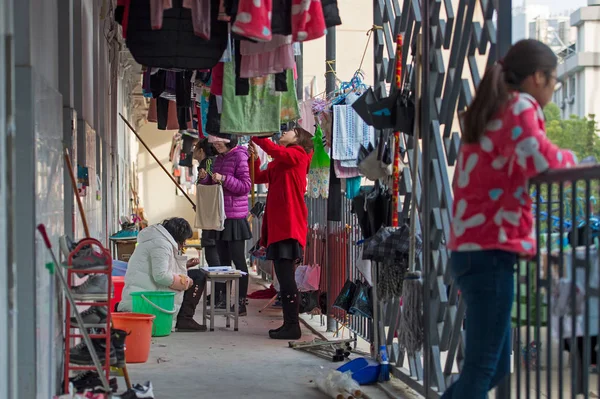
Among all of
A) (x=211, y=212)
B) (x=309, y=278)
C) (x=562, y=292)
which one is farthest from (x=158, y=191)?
(x=562, y=292)

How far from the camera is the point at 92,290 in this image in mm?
4492

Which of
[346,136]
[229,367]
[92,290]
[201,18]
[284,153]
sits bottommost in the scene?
[229,367]

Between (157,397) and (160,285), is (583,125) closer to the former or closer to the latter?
(160,285)

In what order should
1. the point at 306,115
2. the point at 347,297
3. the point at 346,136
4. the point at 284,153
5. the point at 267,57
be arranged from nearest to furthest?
1. the point at 267,57
2. the point at 347,297
3. the point at 346,136
4. the point at 284,153
5. the point at 306,115

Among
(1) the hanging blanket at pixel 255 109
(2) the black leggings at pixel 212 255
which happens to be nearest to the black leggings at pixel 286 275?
(1) the hanging blanket at pixel 255 109

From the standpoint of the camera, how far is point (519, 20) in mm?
4691

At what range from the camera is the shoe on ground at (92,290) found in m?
4.47

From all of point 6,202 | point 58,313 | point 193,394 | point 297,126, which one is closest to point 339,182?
point 297,126

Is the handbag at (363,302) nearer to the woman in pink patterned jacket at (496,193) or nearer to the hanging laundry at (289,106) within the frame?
the hanging laundry at (289,106)

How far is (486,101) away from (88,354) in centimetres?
250

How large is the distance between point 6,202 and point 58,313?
111 cm

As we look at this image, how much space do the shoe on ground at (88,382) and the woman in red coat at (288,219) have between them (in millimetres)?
3310

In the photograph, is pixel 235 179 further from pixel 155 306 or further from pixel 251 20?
pixel 251 20

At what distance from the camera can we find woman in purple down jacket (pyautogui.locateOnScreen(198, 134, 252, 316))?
9.27 metres
